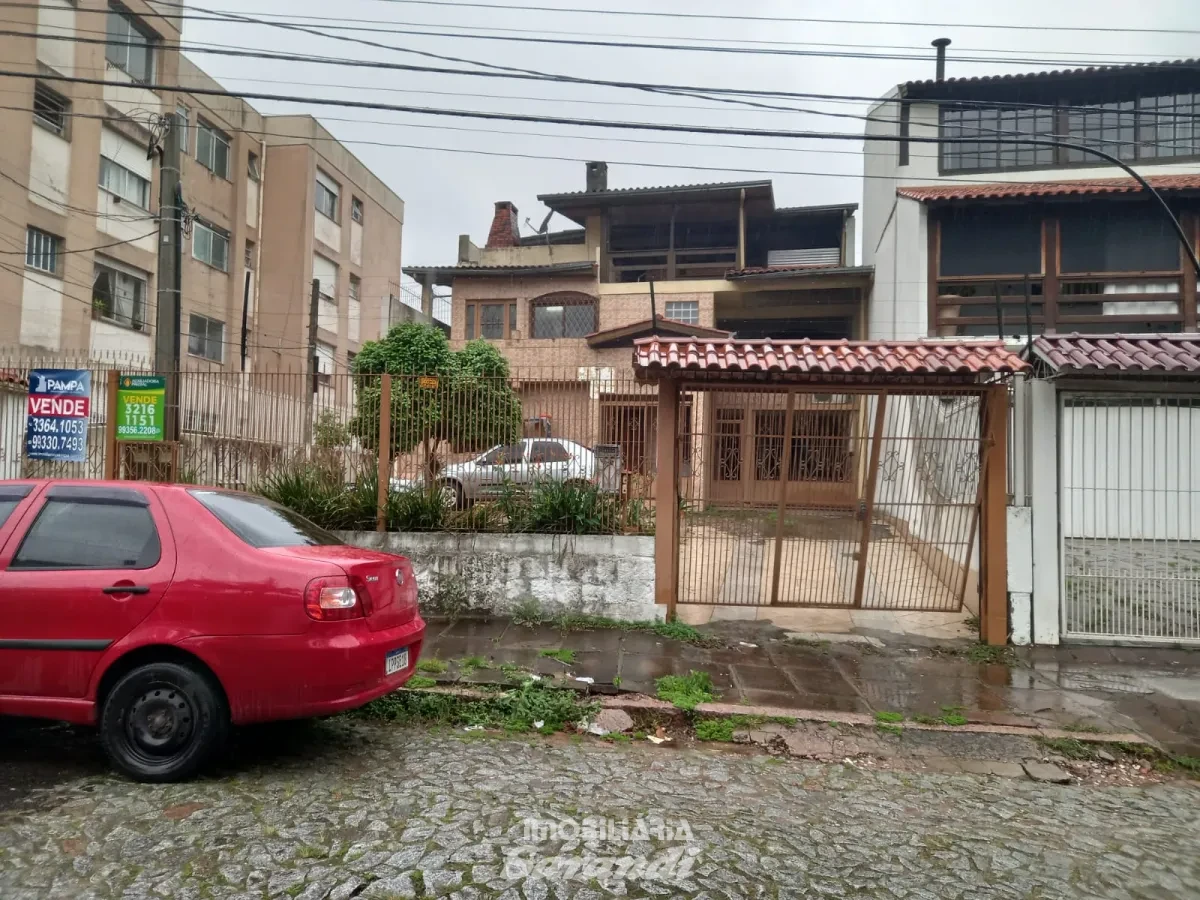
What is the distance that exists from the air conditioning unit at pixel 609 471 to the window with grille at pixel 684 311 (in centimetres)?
1395

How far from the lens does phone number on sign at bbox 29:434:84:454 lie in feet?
28.4

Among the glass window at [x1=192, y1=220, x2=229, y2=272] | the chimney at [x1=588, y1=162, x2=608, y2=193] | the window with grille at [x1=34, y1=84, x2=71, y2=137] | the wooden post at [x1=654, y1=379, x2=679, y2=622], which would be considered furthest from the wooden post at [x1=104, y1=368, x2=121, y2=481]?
the chimney at [x1=588, y1=162, x2=608, y2=193]

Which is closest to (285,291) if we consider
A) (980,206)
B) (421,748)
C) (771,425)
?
(980,206)

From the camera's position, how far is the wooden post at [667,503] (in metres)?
7.86

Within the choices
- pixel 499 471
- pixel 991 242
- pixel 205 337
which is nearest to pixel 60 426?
pixel 499 471

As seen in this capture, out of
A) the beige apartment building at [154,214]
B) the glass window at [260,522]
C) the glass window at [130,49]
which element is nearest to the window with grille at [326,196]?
the beige apartment building at [154,214]

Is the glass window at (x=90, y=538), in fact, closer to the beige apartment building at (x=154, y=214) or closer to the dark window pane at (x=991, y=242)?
the beige apartment building at (x=154, y=214)

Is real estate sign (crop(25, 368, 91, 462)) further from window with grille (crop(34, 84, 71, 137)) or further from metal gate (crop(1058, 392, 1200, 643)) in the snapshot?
window with grille (crop(34, 84, 71, 137))

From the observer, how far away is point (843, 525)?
7.75 meters

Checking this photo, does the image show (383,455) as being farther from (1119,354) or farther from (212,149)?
(212,149)

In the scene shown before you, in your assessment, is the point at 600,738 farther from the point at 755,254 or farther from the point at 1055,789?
the point at 755,254

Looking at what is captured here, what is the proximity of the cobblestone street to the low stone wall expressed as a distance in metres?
3.04

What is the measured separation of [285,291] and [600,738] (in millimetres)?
25287

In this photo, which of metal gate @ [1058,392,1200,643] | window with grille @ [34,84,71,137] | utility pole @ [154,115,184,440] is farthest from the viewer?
window with grille @ [34,84,71,137]
